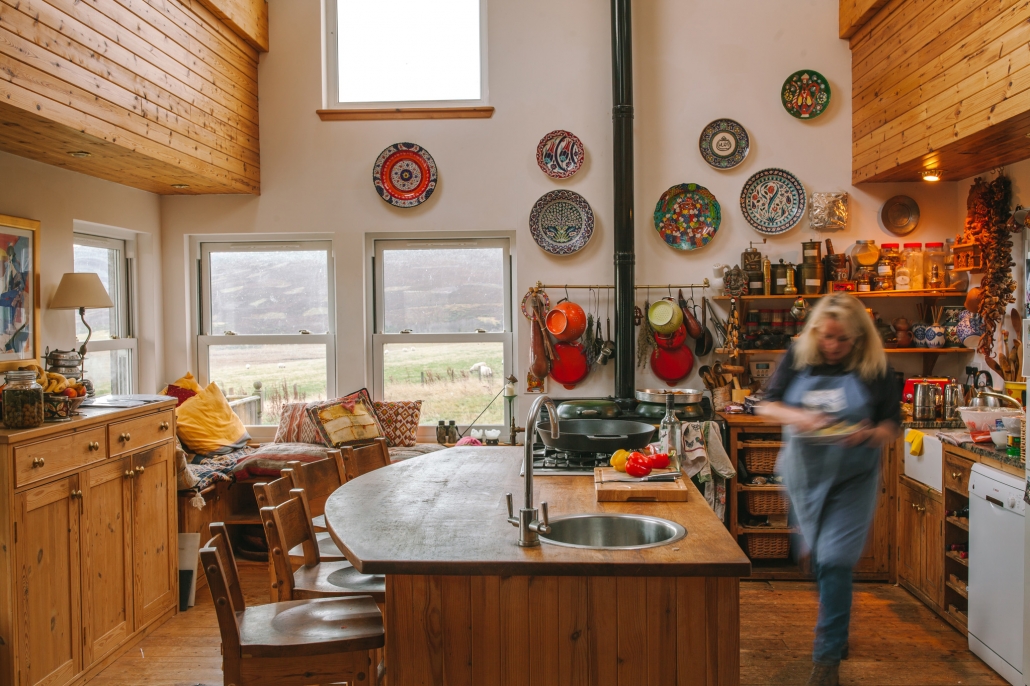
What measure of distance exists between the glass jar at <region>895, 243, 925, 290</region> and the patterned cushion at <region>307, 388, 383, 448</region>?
3.24m

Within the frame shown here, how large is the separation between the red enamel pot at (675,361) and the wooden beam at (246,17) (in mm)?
3084

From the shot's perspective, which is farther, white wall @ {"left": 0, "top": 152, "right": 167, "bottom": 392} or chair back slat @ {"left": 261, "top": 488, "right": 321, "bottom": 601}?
white wall @ {"left": 0, "top": 152, "right": 167, "bottom": 392}

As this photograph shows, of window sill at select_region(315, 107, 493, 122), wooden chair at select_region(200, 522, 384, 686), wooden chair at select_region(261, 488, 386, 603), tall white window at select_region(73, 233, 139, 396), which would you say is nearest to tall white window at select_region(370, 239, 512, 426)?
window sill at select_region(315, 107, 493, 122)

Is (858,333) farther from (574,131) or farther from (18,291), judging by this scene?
(18,291)

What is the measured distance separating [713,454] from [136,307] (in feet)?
11.7

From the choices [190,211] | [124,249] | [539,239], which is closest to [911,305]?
[539,239]

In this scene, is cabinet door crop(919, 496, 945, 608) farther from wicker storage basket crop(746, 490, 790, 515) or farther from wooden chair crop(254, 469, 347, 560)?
wooden chair crop(254, 469, 347, 560)

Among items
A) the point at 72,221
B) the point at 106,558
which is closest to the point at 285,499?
the point at 106,558

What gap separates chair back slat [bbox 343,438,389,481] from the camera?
3.14 metres

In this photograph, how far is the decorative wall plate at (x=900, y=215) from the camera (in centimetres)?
451

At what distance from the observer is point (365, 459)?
3.24m

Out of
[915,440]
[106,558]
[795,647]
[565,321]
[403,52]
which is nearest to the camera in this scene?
[106,558]

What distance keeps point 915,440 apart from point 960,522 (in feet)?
1.68

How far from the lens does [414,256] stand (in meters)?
4.95
